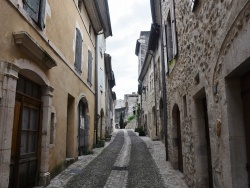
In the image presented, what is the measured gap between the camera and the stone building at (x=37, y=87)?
3727 mm

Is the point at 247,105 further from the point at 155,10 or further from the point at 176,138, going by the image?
the point at 155,10

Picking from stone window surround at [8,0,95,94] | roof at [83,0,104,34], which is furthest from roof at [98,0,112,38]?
stone window surround at [8,0,95,94]

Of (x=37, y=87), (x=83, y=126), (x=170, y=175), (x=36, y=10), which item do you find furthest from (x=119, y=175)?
(x=83, y=126)

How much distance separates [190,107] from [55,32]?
12.5 feet

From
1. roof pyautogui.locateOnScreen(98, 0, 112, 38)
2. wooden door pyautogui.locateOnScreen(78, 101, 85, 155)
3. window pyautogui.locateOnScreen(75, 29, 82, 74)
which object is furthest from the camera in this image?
roof pyautogui.locateOnScreen(98, 0, 112, 38)

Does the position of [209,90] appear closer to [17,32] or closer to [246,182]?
[246,182]

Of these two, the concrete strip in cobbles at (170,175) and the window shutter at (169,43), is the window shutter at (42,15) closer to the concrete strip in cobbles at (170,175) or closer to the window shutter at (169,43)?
the window shutter at (169,43)

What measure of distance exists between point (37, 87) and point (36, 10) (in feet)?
5.35

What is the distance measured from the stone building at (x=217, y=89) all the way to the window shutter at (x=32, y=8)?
2965mm

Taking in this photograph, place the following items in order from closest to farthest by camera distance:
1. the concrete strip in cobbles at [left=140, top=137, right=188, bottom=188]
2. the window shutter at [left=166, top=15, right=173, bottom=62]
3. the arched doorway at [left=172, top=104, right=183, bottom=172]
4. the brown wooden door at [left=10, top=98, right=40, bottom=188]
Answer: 1. the brown wooden door at [left=10, top=98, right=40, bottom=188]
2. the concrete strip in cobbles at [left=140, top=137, right=188, bottom=188]
3. the arched doorway at [left=172, top=104, right=183, bottom=172]
4. the window shutter at [left=166, top=15, right=173, bottom=62]

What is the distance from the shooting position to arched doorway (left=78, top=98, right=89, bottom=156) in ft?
31.8

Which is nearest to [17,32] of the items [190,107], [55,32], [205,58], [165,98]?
[55,32]

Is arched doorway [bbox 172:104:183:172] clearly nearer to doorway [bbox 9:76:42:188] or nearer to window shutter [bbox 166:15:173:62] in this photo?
window shutter [bbox 166:15:173:62]

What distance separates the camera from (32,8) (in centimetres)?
477
